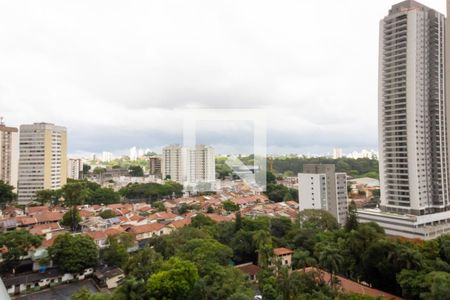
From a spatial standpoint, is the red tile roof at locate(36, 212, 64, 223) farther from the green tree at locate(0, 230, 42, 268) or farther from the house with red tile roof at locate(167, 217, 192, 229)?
the house with red tile roof at locate(167, 217, 192, 229)

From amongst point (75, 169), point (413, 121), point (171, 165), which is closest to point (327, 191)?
point (413, 121)

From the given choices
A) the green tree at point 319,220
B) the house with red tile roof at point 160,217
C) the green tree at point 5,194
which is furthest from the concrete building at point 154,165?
the green tree at point 319,220

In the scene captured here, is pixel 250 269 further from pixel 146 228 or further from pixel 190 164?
pixel 190 164

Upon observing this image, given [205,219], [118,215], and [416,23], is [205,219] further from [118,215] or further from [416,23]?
[416,23]

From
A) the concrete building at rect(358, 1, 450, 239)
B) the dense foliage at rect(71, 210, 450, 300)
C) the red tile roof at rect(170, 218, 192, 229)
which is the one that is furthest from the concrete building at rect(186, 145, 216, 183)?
the concrete building at rect(358, 1, 450, 239)

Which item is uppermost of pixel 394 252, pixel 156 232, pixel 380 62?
pixel 380 62

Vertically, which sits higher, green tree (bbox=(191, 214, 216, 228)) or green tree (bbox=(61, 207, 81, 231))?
green tree (bbox=(191, 214, 216, 228))

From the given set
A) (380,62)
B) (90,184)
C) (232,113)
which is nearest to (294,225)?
(232,113)
